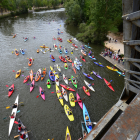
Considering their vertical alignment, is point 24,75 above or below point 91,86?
above

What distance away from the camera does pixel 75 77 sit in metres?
21.3

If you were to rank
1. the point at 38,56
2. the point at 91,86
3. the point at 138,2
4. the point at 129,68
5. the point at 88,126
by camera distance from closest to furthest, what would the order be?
the point at 138,2 → the point at 129,68 → the point at 88,126 → the point at 91,86 → the point at 38,56

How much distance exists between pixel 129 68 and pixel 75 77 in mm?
17579

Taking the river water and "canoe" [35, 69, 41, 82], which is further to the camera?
"canoe" [35, 69, 41, 82]

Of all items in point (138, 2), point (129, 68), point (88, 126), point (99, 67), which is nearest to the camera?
point (138, 2)

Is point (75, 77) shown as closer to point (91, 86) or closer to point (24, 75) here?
point (91, 86)

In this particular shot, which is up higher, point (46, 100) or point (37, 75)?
point (37, 75)

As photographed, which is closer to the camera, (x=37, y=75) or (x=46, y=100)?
(x=46, y=100)

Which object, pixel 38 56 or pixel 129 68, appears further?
pixel 38 56

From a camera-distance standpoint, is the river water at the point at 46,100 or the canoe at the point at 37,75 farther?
the canoe at the point at 37,75

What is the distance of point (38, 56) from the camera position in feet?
92.5

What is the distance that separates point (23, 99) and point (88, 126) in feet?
32.7

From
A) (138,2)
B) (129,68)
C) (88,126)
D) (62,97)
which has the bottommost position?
(88,126)

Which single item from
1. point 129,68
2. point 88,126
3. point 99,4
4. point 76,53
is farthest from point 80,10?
point 129,68
